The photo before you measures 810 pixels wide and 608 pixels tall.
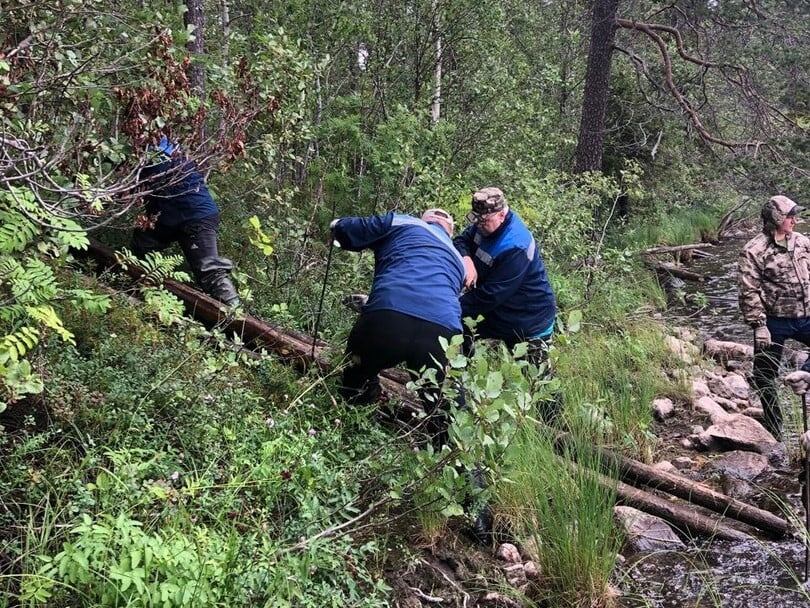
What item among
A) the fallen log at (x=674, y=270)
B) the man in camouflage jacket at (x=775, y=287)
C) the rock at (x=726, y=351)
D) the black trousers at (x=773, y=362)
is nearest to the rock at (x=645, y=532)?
the black trousers at (x=773, y=362)

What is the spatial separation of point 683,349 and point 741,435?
2252mm

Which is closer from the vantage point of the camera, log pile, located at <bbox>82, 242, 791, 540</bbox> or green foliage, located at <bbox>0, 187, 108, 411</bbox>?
green foliage, located at <bbox>0, 187, 108, 411</bbox>

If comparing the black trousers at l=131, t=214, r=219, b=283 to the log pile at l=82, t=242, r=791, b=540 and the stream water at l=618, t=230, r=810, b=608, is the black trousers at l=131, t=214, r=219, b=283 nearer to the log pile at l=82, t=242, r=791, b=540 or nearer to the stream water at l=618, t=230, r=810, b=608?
the log pile at l=82, t=242, r=791, b=540

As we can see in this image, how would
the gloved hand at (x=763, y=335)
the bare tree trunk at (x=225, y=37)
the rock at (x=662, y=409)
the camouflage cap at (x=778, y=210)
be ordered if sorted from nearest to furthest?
the camouflage cap at (x=778, y=210)
the gloved hand at (x=763, y=335)
the rock at (x=662, y=409)
the bare tree trunk at (x=225, y=37)

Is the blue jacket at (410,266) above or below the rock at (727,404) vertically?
above

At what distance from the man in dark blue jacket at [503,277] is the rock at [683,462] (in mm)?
1357

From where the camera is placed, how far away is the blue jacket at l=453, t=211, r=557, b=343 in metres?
4.84

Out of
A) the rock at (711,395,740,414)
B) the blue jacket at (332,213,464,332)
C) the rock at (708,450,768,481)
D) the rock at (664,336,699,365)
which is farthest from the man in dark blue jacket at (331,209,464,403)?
the rock at (664,336,699,365)

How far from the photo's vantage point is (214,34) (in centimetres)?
884

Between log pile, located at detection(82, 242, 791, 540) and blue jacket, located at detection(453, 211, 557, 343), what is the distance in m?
0.83

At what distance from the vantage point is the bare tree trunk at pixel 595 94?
1123 cm

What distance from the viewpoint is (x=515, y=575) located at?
363cm

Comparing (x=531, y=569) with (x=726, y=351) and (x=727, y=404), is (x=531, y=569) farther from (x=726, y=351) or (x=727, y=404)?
(x=726, y=351)

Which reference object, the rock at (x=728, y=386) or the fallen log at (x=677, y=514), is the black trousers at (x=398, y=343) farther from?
the rock at (x=728, y=386)
